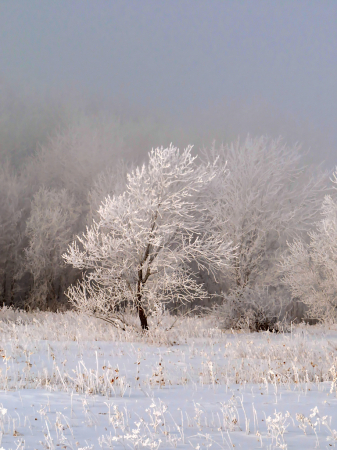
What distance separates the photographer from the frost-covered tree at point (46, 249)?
24.4 m

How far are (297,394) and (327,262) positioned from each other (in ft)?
40.7

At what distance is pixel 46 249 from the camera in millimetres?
24719

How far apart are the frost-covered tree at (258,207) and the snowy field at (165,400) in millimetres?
11012

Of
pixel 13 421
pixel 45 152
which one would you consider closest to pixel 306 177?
pixel 45 152

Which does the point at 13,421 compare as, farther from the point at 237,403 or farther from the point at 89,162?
the point at 89,162

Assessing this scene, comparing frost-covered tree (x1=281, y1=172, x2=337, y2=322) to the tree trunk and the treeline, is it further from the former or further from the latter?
the tree trunk

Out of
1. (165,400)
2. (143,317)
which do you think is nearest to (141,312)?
(143,317)

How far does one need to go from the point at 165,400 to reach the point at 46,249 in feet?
67.7

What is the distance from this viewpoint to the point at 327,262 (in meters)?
17.0

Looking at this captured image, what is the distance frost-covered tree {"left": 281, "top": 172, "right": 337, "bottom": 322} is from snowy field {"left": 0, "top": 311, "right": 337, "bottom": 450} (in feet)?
27.6

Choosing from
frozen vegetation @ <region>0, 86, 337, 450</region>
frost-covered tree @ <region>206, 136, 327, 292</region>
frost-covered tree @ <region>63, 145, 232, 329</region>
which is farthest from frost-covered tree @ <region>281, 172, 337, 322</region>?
frost-covered tree @ <region>63, 145, 232, 329</region>

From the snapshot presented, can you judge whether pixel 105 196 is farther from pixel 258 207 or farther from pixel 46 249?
pixel 258 207

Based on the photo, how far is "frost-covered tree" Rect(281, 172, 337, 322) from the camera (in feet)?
55.7

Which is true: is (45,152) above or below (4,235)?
above
